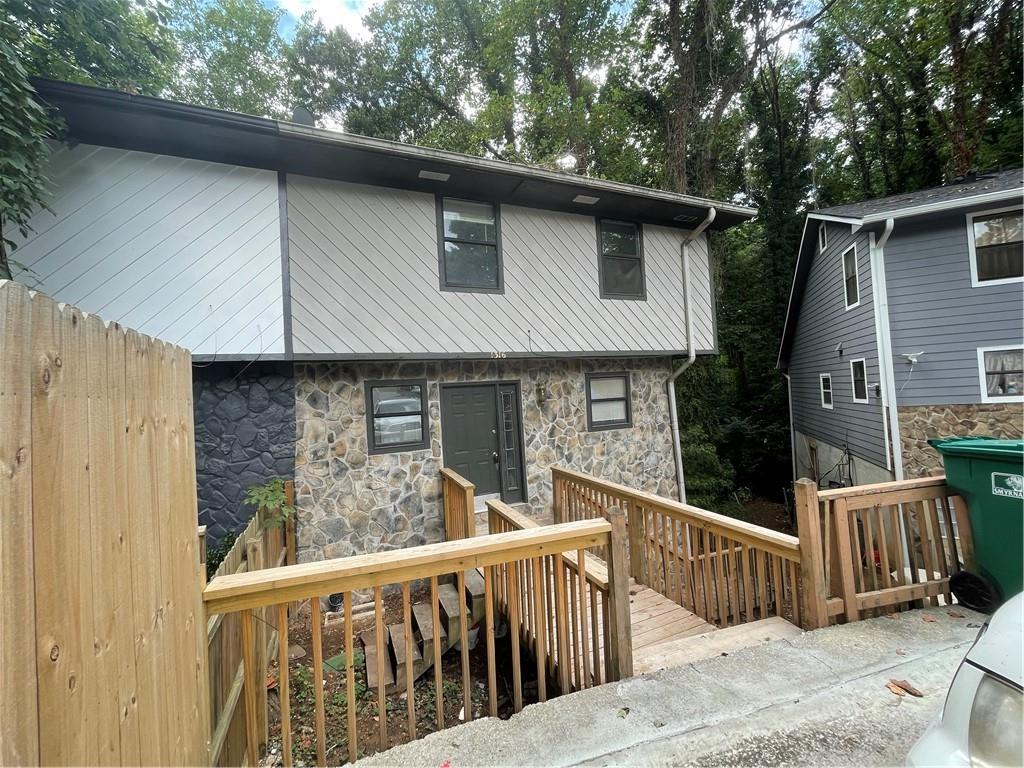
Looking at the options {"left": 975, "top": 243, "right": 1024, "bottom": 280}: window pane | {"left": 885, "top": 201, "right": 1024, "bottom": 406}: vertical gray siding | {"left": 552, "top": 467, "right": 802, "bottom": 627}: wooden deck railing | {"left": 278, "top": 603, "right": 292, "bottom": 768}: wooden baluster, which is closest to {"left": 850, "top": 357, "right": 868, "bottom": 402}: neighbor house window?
{"left": 885, "top": 201, "right": 1024, "bottom": 406}: vertical gray siding

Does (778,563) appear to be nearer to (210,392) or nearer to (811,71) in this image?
(210,392)

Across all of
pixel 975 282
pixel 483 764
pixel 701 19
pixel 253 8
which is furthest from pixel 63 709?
pixel 253 8

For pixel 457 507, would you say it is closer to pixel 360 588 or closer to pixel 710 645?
pixel 710 645

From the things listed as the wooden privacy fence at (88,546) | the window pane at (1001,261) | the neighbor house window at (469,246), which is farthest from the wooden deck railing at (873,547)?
the window pane at (1001,261)

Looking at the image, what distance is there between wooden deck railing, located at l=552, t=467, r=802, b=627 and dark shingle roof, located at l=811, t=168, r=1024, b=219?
7985mm

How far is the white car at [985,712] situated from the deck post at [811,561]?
1.43 m

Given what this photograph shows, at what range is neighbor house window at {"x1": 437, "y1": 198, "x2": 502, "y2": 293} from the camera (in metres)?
5.58

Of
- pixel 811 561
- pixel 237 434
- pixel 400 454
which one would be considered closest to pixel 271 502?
pixel 237 434

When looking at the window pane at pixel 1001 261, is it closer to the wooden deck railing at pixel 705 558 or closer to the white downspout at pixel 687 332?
the white downspout at pixel 687 332

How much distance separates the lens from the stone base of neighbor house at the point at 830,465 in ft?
28.5

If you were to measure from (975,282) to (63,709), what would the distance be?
11277mm

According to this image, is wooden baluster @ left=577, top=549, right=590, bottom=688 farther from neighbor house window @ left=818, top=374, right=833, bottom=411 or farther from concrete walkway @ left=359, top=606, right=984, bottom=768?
neighbor house window @ left=818, top=374, right=833, bottom=411

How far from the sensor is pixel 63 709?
0.78 meters

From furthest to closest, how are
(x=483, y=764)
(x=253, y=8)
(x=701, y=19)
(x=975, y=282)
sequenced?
(x=253, y=8) → (x=701, y=19) → (x=975, y=282) → (x=483, y=764)
